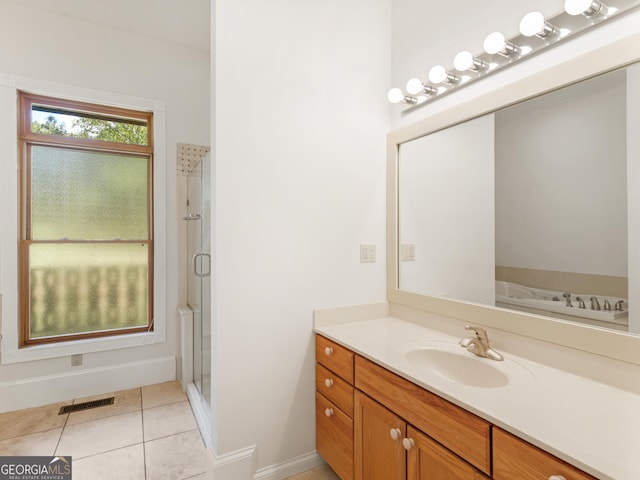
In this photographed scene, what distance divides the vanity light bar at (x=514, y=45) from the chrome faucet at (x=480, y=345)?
118cm

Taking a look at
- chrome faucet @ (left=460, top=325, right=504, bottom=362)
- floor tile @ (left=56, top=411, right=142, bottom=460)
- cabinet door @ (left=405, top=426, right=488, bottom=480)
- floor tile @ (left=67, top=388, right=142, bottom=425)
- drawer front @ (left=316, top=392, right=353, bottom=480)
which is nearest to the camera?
cabinet door @ (left=405, top=426, right=488, bottom=480)

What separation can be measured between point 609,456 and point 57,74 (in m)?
3.53

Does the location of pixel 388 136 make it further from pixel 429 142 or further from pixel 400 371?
pixel 400 371

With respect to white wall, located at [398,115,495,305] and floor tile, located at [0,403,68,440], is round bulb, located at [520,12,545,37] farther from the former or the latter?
floor tile, located at [0,403,68,440]

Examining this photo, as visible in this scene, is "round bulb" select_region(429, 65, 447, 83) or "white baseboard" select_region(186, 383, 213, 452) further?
"white baseboard" select_region(186, 383, 213, 452)

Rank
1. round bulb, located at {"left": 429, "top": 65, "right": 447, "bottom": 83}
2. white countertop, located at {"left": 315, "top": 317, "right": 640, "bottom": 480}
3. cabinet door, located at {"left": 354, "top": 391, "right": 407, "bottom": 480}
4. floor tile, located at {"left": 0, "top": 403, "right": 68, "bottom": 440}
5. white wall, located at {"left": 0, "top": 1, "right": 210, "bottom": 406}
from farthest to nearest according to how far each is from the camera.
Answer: white wall, located at {"left": 0, "top": 1, "right": 210, "bottom": 406}, floor tile, located at {"left": 0, "top": 403, "right": 68, "bottom": 440}, round bulb, located at {"left": 429, "top": 65, "right": 447, "bottom": 83}, cabinet door, located at {"left": 354, "top": 391, "right": 407, "bottom": 480}, white countertop, located at {"left": 315, "top": 317, "right": 640, "bottom": 480}

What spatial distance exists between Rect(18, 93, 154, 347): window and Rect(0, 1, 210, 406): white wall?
178 millimetres

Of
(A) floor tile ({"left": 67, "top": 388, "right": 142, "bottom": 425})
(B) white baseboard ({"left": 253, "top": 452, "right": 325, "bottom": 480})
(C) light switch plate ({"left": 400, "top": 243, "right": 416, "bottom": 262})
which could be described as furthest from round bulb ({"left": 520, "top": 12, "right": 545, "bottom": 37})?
(A) floor tile ({"left": 67, "top": 388, "right": 142, "bottom": 425})

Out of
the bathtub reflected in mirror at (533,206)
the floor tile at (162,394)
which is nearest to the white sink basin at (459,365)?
the bathtub reflected in mirror at (533,206)

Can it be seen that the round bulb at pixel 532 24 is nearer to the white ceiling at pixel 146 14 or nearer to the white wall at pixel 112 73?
the white ceiling at pixel 146 14

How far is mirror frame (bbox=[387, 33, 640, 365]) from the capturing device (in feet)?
3.40

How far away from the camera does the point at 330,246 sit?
1.78 meters

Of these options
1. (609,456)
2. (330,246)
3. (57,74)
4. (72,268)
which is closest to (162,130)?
(57,74)

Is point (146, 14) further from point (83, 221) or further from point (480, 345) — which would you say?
point (480, 345)
